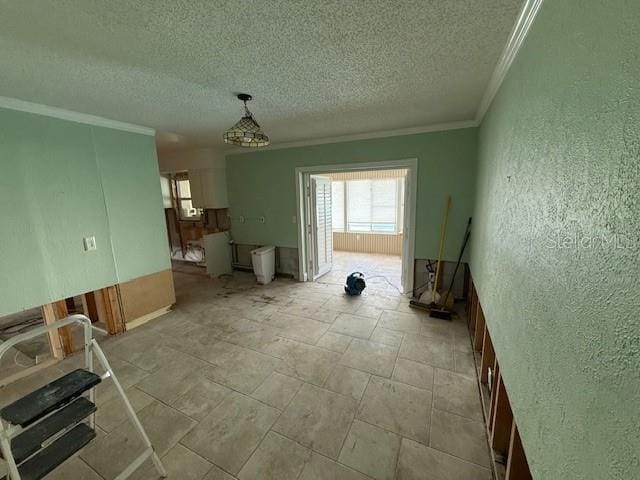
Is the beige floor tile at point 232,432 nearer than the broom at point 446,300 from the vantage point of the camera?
Yes

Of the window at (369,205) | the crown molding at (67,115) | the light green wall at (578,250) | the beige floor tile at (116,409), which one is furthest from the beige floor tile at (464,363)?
the crown molding at (67,115)

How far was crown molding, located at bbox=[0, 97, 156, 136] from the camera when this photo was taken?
2.20m

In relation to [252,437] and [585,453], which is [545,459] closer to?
[585,453]

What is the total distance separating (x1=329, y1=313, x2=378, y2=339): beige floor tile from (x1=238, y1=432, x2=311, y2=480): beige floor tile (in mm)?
1398

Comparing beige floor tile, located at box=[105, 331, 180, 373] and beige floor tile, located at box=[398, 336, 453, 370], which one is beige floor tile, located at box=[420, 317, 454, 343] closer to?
beige floor tile, located at box=[398, 336, 453, 370]

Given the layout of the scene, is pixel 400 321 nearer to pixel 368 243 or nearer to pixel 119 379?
pixel 119 379

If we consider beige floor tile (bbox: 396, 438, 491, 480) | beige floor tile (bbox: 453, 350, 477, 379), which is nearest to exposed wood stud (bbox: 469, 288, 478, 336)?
beige floor tile (bbox: 453, 350, 477, 379)

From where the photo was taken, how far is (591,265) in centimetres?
65

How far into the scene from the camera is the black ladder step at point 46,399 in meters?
1.15

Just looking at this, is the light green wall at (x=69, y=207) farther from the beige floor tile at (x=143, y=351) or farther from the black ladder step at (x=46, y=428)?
the black ladder step at (x=46, y=428)

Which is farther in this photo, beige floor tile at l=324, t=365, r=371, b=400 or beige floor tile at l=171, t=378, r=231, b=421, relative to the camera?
beige floor tile at l=324, t=365, r=371, b=400

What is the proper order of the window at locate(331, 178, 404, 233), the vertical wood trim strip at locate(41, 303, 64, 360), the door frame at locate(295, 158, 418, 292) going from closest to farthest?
the vertical wood trim strip at locate(41, 303, 64, 360), the door frame at locate(295, 158, 418, 292), the window at locate(331, 178, 404, 233)

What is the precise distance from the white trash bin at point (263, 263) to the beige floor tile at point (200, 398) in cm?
242

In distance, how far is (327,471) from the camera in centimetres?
149
